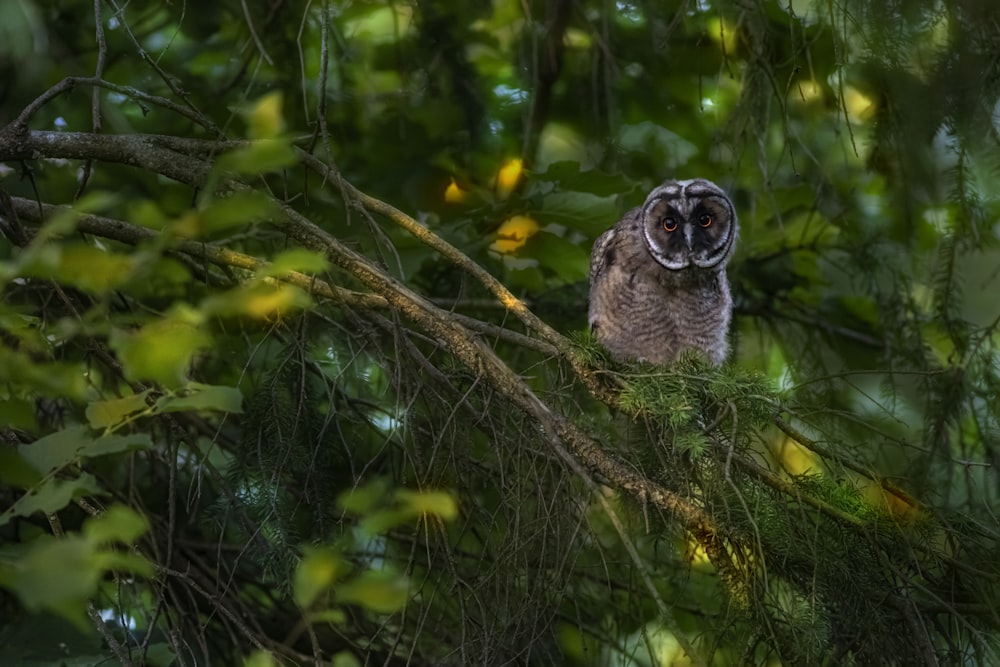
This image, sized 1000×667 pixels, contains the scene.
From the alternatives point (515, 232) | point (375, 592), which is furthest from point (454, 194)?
point (375, 592)

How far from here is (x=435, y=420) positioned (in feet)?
7.49

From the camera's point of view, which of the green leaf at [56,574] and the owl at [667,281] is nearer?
the green leaf at [56,574]

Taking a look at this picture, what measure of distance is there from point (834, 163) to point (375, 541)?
2.94 meters

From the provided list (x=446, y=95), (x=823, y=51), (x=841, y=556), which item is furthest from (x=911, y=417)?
(x=446, y=95)

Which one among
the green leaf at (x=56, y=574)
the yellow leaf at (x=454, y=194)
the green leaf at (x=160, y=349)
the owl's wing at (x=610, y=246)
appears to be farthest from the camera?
the owl's wing at (x=610, y=246)

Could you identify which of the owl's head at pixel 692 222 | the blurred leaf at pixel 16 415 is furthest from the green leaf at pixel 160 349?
the owl's head at pixel 692 222

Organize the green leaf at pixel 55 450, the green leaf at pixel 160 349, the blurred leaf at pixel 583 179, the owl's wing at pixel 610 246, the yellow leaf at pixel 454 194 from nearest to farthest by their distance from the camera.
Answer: the green leaf at pixel 160 349, the green leaf at pixel 55 450, the blurred leaf at pixel 583 179, the yellow leaf at pixel 454 194, the owl's wing at pixel 610 246

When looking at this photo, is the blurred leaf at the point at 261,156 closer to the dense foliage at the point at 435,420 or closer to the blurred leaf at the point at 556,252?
the dense foliage at the point at 435,420

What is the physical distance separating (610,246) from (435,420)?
81.1 inches

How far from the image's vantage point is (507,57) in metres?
4.49

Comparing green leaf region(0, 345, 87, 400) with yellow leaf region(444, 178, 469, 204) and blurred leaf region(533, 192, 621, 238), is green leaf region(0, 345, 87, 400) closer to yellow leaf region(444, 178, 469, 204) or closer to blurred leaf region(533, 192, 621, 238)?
blurred leaf region(533, 192, 621, 238)

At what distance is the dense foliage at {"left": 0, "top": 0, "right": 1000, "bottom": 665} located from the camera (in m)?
1.32

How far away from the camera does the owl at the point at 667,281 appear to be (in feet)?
13.0

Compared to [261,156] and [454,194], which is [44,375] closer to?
[261,156]
